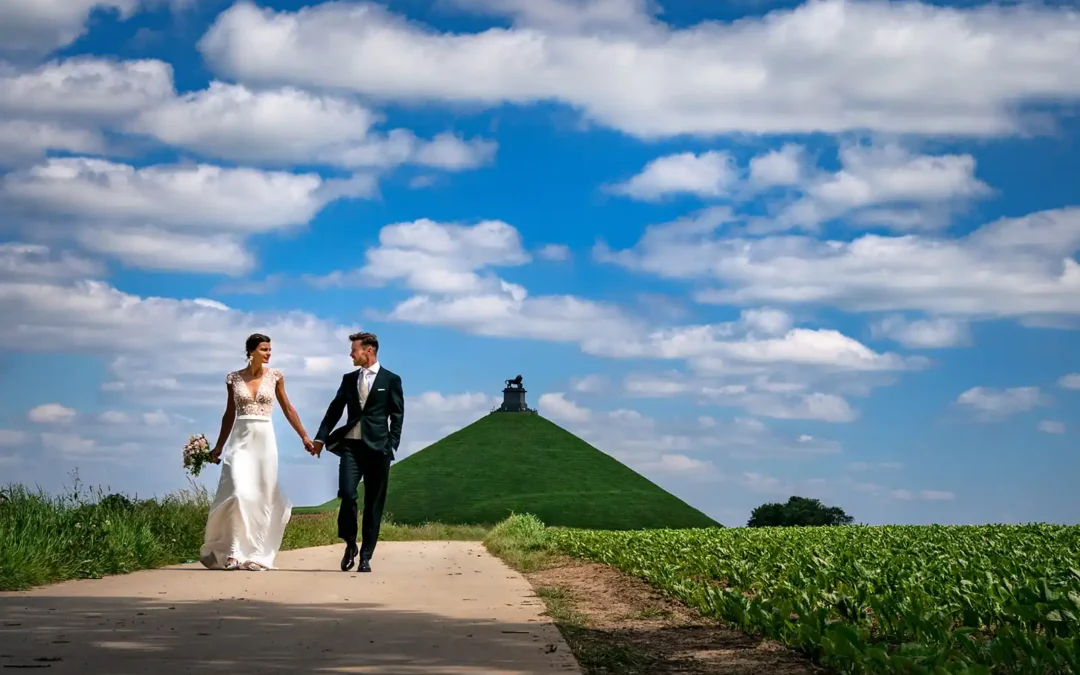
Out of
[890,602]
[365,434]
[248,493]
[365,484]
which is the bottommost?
[890,602]

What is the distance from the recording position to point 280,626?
759 cm

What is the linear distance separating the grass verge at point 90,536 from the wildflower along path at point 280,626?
0.39 metres

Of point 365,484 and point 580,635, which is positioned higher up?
point 365,484

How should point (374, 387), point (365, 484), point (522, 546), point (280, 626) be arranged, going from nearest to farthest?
1. point (280, 626)
2. point (365, 484)
3. point (374, 387)
4. point (522, 546)

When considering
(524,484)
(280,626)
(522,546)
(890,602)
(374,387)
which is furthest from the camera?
(524,484)

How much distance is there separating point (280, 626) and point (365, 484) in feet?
16.5

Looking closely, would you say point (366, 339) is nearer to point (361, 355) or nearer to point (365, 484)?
point (361, 355)

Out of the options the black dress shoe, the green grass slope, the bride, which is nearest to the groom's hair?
the bride

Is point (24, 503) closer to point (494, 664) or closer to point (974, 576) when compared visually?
point (494, 664)

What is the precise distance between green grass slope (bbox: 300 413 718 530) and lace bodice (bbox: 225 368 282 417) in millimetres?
34182

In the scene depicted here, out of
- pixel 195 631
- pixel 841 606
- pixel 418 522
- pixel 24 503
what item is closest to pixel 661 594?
pixel 841 606

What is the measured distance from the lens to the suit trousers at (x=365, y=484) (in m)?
12.7

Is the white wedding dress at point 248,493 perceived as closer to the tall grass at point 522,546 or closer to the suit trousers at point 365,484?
the suit trousers at point 365,484

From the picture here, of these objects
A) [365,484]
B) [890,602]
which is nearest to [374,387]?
[365,484]
